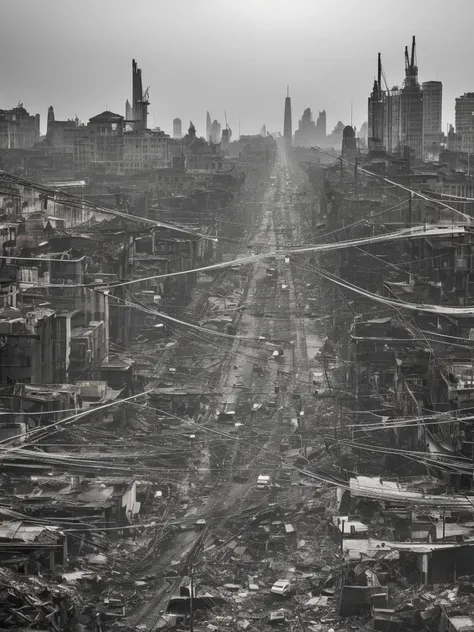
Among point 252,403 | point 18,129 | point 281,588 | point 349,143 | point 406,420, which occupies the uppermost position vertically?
point 18,129

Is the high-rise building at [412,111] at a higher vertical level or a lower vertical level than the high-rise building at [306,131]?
lower

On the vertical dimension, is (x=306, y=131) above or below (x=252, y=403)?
above

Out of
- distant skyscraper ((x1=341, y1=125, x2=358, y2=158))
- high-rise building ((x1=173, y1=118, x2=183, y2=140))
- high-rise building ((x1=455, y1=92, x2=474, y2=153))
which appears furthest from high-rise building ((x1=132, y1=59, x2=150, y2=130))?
high-rise building ((x1=173, y1=118, x2=183, y2=140))

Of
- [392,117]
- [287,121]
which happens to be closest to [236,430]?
[392,117]

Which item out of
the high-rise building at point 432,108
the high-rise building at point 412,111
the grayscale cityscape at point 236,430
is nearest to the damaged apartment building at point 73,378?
the grayscale cityscape at point 236,430

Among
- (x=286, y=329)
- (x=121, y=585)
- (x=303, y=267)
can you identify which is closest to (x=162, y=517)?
(x=121, y=585)

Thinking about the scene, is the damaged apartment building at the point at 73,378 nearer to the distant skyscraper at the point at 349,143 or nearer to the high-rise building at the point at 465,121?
the distant skyscraper at the point at 349,143

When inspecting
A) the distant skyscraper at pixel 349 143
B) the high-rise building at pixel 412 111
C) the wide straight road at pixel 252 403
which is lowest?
the wide straight road at pixel 252 403

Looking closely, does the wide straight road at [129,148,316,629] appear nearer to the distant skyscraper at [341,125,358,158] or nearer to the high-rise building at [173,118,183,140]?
the distant skyscraper at [341,125,358,158]

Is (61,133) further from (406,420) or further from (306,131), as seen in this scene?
(306,131)

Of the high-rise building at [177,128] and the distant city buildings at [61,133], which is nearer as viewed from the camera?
the distant city buildings at [61,133]
